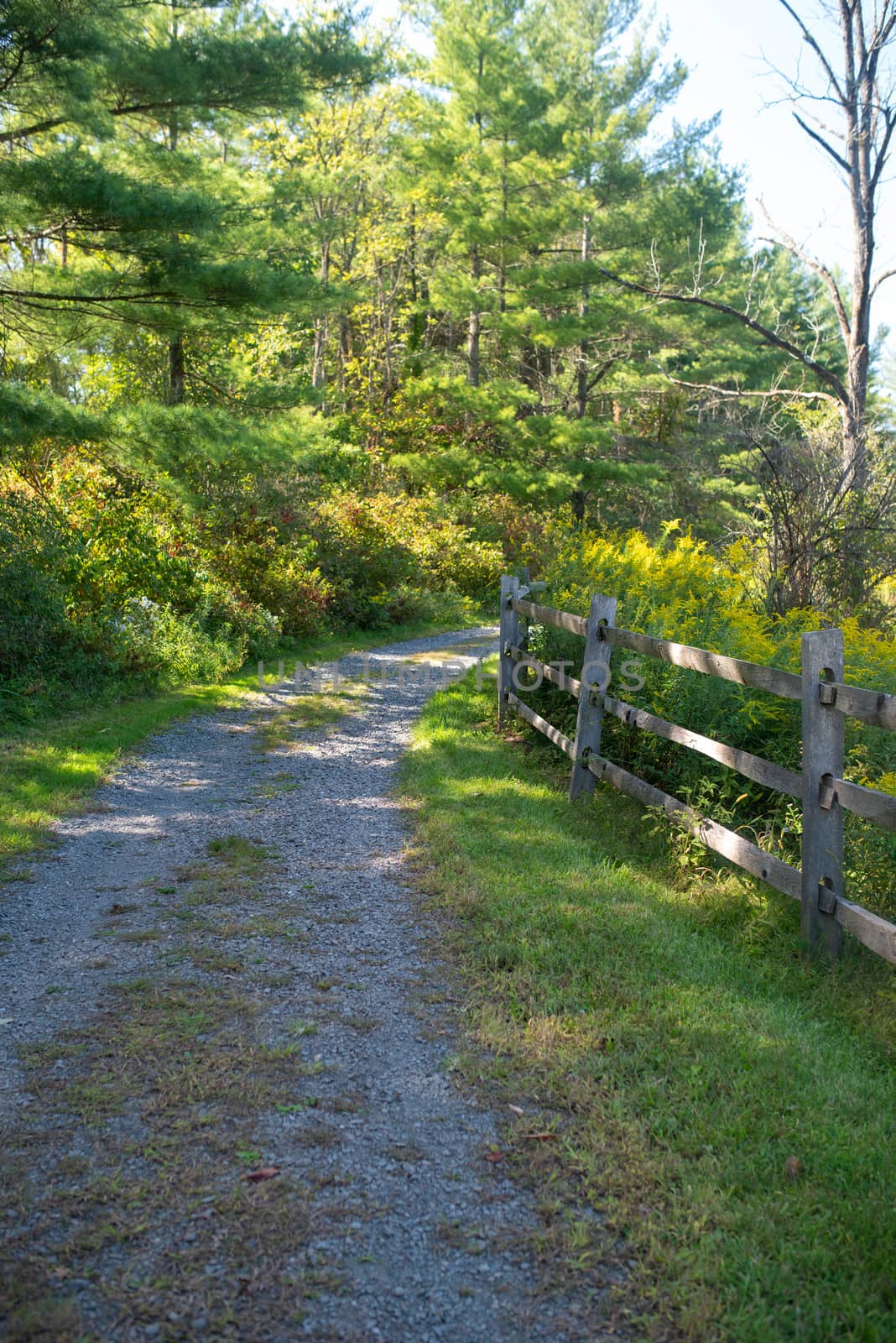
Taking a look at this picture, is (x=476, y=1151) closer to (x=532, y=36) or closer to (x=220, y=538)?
(x=220, y=538)

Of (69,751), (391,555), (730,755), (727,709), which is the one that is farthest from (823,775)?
(391,555)

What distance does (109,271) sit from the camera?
1073 cm

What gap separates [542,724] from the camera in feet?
26.8

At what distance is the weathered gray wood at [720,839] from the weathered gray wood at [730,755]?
337mm

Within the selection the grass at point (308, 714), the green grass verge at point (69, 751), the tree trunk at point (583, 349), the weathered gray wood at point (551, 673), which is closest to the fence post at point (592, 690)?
the weathered gray wood at point (551, 673)

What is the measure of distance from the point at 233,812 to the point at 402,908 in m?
2.10

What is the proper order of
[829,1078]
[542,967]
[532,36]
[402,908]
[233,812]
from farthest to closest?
[532,36], [233,812], [402,908], [542,967], [829,1078]

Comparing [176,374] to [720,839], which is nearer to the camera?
[720,839]

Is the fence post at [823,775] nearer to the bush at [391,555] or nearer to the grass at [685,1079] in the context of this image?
the grass at [685,1079]

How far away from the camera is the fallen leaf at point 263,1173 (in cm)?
290

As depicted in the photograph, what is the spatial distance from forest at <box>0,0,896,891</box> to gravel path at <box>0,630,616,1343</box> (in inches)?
100

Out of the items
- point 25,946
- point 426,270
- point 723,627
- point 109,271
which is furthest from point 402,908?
point 426,270

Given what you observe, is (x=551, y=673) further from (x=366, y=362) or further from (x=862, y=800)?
(x=366, y=362)

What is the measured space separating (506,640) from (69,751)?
4272 mm
